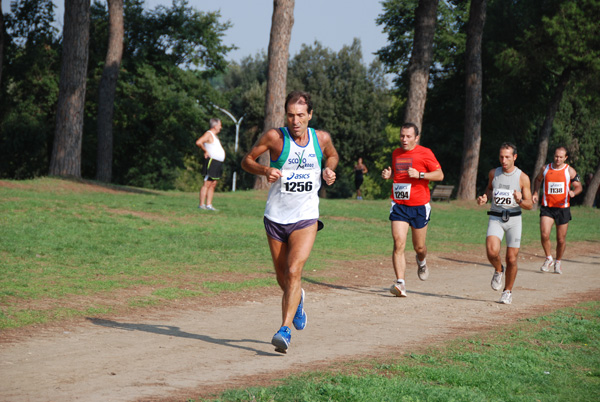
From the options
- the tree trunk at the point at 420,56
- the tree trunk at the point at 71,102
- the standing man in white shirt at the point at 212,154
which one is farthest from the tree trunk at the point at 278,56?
the standing man in white shirt at the point at 212,154

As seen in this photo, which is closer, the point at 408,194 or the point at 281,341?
the point at 281,341

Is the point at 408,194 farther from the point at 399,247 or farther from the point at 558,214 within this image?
the point at 558,214

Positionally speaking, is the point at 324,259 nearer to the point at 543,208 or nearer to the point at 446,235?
the point at 543,208

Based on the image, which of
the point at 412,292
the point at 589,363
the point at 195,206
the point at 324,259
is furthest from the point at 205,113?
the point at 589,363

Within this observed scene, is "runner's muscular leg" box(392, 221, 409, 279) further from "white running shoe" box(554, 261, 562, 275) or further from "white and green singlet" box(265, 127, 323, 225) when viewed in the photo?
"white running shoe" box(554, 261, 562, 275)

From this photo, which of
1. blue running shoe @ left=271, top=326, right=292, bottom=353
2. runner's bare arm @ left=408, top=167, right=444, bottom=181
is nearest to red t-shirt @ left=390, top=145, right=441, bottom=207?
runner's bare arm @ left=408, top=167, right=444, bottom=181

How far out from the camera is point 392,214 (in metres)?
10.6

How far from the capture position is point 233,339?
23.7ft

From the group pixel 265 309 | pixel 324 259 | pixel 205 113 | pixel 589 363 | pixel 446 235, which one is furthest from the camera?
pixel 205 113

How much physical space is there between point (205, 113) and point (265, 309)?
37148 mm

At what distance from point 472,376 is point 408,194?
16.3 feet

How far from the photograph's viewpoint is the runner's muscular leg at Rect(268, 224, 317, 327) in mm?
6707

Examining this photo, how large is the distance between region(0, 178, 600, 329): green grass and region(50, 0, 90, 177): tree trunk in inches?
70.2

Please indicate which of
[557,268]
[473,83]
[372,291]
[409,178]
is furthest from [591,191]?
[409,178]
